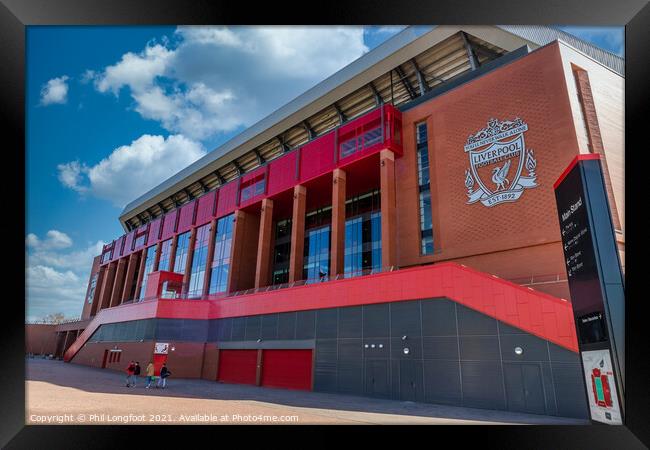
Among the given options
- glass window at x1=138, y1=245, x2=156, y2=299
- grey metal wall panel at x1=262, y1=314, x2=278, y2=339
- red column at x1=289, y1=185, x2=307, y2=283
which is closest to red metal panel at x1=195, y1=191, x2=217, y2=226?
glass window at x1=138, y1=245, x2=156, y2=299

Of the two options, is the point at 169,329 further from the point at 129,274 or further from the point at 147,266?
the point at 129,274

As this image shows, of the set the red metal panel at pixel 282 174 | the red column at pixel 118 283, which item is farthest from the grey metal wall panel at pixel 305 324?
the red column at pixel 118 283

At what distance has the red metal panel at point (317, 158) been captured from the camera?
36.0m

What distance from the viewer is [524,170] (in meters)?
25.0

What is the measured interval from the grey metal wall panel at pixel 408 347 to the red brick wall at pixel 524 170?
7.99 m

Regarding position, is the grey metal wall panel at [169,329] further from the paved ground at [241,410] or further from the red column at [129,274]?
the red column at [129,274]

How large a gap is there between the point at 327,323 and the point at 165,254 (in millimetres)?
39233

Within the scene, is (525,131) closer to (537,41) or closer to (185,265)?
(537,41)

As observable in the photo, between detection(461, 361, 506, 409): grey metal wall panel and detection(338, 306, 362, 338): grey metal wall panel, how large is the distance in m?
7.01

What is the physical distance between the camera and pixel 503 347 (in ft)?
59.3

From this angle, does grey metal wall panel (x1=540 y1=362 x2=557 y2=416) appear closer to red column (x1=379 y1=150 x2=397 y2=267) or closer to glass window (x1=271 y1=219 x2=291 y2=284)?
red column (x1=379 y1=150 x2=397 y2=267)

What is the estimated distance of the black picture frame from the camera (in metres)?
6.32
